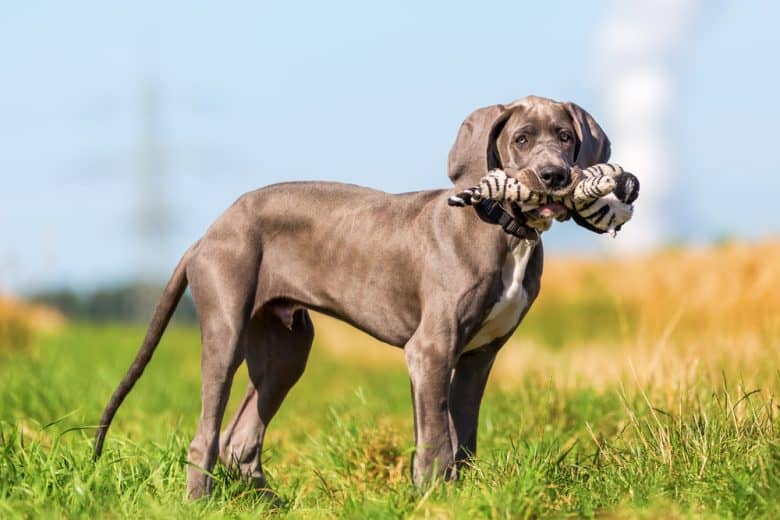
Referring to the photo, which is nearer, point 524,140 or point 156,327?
point 524,140

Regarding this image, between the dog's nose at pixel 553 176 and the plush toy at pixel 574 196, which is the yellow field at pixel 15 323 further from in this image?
the dog's nose at pixel 553 176

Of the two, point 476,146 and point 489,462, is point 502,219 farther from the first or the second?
point 489,462

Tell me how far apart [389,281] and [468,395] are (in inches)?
25.4

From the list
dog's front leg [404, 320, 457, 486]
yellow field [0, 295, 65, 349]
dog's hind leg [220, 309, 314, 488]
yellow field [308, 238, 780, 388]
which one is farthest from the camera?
yellow field [0, 295, 65, 349]

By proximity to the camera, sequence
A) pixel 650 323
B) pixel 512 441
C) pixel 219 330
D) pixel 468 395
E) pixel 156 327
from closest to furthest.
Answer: pixel 512 441
pixel 468 395
pixel 219 330
pixel 156 327
pixel 650 323

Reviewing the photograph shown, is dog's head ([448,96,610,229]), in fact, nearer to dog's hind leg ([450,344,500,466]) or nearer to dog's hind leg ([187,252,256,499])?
dog's hind leg ([450,344,500,466])

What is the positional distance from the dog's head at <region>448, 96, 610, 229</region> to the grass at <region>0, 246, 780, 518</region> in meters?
1.15

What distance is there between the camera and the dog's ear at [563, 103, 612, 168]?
5121 mm

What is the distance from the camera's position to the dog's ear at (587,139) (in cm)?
512

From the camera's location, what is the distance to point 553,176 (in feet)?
15.7

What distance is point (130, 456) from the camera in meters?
5.46

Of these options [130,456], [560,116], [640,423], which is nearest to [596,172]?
[560,116]

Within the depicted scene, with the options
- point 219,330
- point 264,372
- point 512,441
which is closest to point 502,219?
point 512,441

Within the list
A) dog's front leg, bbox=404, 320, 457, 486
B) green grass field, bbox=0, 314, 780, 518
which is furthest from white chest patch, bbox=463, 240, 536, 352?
green grass field, bbox=0, 314, 780, 518
